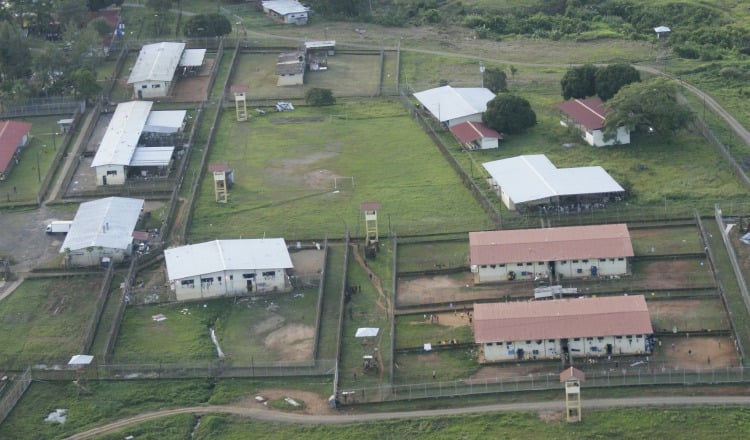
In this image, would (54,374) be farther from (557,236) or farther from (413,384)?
(557,236)

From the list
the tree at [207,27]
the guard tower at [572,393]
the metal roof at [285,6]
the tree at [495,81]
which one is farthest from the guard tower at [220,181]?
the metal roof at [285,6]

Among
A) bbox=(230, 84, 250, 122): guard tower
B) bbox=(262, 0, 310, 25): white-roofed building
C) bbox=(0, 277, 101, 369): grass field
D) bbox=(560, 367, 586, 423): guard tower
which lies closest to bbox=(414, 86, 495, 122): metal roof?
bbox=(230, 84, 250, 122): guard tower

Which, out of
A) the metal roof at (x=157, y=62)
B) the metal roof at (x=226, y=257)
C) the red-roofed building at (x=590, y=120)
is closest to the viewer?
the metal roof at (x=226, y=257)

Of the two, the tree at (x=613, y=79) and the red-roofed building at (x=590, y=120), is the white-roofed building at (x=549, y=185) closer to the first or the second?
the red-roofed building at (x=590, y=120)

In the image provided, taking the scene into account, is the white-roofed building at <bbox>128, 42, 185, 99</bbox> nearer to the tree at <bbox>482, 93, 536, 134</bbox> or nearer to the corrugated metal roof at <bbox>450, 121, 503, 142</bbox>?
the corrugated metal roof at <bbox>450, 121, 503, 142</bbox>

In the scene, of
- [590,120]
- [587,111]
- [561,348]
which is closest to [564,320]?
[561,348]

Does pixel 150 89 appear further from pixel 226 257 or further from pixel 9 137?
pixel 226 257
